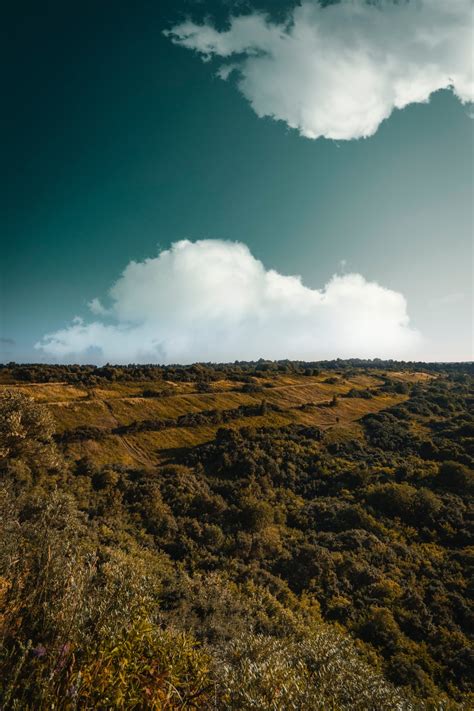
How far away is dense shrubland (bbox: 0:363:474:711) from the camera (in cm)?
860

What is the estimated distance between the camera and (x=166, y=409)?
81625mm

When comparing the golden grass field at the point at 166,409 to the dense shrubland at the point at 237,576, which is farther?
the golden grass field at the point at 166,409

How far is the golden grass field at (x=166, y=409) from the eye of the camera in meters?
59.7

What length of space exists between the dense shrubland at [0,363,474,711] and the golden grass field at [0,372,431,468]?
6.81 meters

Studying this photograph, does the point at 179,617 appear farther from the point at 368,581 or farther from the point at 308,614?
the point at 368,581

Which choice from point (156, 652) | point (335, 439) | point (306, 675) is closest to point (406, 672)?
point (306, 675)

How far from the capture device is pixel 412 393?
5246 inches

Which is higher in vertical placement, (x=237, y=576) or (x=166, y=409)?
(x=166, y=409)

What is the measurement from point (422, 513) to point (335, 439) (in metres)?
31.9

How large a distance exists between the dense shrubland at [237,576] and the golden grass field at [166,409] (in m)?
6.81

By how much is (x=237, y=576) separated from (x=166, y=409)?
5714 cm

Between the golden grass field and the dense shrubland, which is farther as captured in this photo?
the golden grass field

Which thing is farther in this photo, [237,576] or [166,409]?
[166,409]

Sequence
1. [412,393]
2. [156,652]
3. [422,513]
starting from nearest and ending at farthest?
[156,652]
[422,513]
[412,393]
